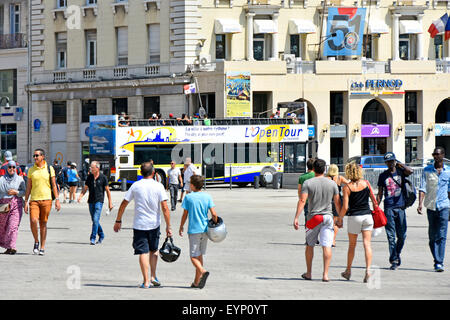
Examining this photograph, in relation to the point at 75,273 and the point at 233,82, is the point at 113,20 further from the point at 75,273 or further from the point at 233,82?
the point at 75,273

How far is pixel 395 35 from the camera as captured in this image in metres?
52.6

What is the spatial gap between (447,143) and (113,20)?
71.9 ft

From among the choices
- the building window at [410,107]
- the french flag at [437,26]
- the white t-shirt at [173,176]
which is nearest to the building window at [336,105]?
the building window at [410,107]

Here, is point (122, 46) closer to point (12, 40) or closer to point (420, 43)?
point (12, 40)

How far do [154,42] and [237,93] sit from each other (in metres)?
6.16

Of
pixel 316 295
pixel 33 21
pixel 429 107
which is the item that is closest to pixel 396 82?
pixel 429 107

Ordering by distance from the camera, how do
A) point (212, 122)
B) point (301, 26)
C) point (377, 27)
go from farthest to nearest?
point (377, 27), point (301, 26), point (212, 122)

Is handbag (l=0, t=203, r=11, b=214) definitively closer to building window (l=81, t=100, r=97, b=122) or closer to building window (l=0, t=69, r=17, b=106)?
building window (l=81, t=100, r=97, b=122)

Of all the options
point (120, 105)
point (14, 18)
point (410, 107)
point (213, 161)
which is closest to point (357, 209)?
point (213, 161)

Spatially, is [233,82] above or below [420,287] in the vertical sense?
above

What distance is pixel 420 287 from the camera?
1216cm

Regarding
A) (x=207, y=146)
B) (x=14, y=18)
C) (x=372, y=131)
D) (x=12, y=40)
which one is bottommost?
(x=207, y=146)

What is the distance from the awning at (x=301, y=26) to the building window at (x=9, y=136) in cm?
1880

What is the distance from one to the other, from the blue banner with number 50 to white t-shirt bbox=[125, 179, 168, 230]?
40.5 metres
